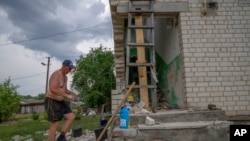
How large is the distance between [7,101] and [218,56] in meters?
20.5

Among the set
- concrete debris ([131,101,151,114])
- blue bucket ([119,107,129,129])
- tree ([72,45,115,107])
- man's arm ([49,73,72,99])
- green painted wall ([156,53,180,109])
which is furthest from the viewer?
tree ([72,45,115,107])

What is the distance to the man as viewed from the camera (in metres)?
3.87

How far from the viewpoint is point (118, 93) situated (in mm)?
5570

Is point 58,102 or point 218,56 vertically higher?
point 218,56

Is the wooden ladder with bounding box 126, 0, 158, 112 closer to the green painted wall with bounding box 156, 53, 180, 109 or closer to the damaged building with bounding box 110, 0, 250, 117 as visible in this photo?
the damaged building with bounding box 110, 0, 250, 117

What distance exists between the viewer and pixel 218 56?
219 inches

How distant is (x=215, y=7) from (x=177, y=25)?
929 mm

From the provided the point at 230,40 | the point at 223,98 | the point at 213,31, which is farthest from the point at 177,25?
the point at 223,98

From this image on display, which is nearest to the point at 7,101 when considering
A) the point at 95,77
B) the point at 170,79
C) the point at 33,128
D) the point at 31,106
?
the point at 95,77

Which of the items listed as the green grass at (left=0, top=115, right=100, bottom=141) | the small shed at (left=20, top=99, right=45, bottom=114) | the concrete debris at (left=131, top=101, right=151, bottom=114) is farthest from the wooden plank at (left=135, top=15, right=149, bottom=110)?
the small shed at (left=20, top=99, right=45, bottom=114)

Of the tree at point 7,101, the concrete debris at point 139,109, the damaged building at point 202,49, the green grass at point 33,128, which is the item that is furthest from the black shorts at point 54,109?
the tree at point 7,101

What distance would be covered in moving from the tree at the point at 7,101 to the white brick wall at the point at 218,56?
19664 millimetres

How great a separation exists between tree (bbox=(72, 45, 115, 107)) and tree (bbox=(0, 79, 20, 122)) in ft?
23.6

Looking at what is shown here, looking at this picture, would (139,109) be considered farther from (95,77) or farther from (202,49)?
(95,77)
